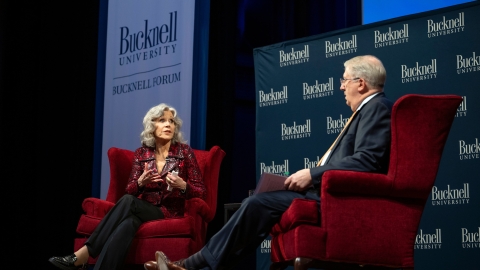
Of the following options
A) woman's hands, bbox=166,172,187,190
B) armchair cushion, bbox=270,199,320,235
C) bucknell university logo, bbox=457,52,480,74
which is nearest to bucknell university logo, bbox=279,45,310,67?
bucknell university logo, bbox=457,52,480,74

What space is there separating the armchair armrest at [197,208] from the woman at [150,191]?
0.08 meters

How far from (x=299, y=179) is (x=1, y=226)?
3860 mm

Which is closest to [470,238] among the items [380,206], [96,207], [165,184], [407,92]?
[407,92]

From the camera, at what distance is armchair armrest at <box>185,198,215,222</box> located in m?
4.15

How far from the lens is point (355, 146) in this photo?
3.17 m

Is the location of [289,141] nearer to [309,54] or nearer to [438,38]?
[309,54]

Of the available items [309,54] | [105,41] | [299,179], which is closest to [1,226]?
[105,41]

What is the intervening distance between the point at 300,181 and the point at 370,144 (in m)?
0.38

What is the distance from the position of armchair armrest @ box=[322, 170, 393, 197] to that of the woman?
1484 millimetres

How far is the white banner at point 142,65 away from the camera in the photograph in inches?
209

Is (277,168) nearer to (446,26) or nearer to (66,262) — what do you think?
(446,26)

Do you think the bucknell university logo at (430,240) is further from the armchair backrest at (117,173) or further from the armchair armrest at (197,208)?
the armchair backrest at (117,173)

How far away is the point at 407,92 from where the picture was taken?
424 centimetres

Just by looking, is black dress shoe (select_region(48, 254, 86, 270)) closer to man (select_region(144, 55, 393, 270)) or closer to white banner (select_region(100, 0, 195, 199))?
man (select_region(144, 55, 393, 270))
